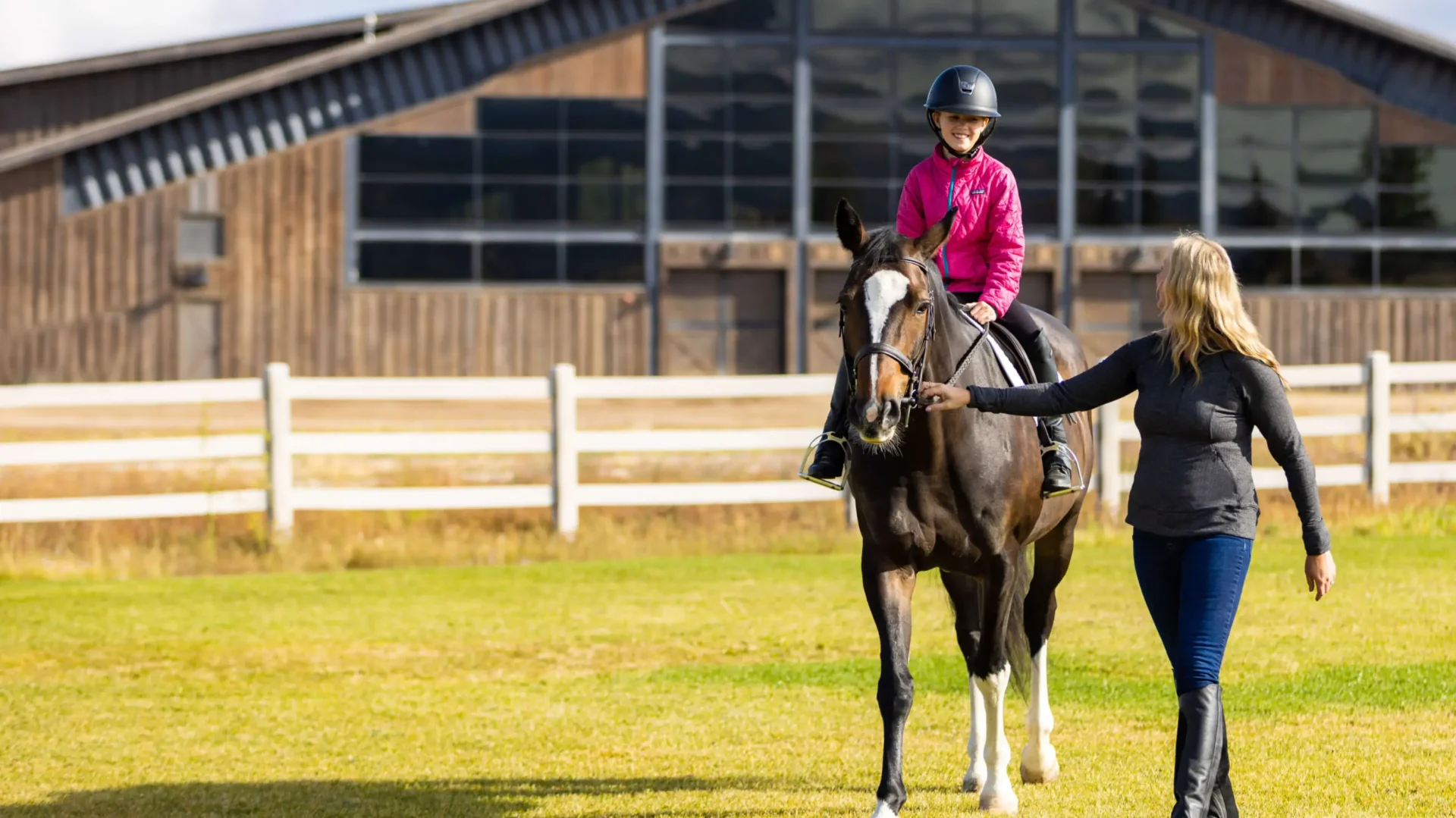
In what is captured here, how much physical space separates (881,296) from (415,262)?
26.5 m

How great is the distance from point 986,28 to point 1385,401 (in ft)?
55.2

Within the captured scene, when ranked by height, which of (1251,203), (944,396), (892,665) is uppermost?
(1251,203)

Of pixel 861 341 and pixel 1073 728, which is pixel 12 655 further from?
pixel 861 341

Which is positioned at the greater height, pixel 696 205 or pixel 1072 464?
pixel 696 205

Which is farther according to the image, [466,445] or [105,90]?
[105,90]

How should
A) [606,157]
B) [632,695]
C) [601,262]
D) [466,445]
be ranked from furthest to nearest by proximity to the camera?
1. [601,262]
2. [606,157]
3. [466,445]
4. [632,695]

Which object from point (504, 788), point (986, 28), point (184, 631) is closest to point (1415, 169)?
point (986, 28)

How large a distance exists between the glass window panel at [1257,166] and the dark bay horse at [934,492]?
2724 centimetres

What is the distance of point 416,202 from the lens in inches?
1244

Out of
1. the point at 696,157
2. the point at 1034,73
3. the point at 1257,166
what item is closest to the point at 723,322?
the point at 696,157

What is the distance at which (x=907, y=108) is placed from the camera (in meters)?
32.7

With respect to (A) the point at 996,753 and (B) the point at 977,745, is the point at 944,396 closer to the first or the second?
(A) the point at 996,753

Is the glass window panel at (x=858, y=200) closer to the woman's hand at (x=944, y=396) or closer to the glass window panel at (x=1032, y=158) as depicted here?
the glass window panel at (x=1032, y=158)

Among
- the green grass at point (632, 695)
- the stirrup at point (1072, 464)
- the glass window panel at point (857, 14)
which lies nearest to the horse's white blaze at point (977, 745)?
the green grass at point (632, 695)
